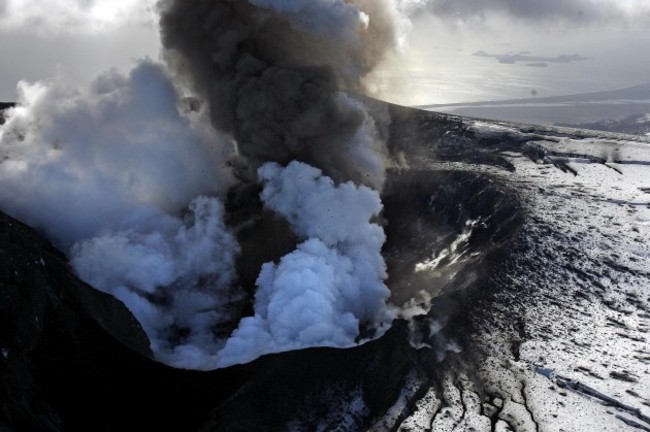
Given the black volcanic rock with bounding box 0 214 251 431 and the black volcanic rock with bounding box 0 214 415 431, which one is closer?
the black volcanic rock with bounding box 0 214 251 431

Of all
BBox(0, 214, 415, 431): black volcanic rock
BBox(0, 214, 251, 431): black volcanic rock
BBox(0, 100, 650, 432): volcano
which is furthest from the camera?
BBox(0, 214, 415, 431): black volcanic rock

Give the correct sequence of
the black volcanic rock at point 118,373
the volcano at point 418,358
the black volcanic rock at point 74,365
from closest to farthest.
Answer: the volcano at point 418,358 < the black volcanic rock at point 74,365 < the black volcanic rock at point 118,373

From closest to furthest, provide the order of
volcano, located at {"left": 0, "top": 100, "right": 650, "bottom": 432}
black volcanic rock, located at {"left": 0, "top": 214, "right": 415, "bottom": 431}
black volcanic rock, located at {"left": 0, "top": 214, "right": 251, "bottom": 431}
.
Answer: volcano, located at {"left": 0, "top": 100, "right": 650, "bottom": 432} → black volcanic rock, located at {"left": 0, "top": 214, "right": 251, "bottom": 431} → black volcanic rock, located at {"left": 0, "top": 214, "right": 415, "bottom": 431}

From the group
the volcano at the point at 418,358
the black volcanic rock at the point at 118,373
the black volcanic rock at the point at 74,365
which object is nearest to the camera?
the volcano at the point at 418,358

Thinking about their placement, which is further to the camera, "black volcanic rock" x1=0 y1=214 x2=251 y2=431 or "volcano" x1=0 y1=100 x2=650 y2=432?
"black volcanic rock" x1=0 y1=214 x2=251 y2=431

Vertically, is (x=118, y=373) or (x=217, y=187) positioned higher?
(x=217, y=187)

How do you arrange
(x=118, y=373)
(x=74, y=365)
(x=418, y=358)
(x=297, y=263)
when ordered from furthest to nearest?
(x=297, y=263), (x=418, y=358), (x=118, y=373), (x=74, y=365)

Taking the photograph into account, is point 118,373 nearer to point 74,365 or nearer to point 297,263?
point 74,365

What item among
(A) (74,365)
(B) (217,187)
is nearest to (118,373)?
(A) (74,365)

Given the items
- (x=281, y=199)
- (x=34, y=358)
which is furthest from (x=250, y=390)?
(x=281, y=199)

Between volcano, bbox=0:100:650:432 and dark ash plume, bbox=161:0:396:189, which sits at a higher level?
dark ash plume, bbox=161:0:396:189

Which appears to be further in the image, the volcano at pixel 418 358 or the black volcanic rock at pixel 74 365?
the black volcanic rock at pixel 74 365
